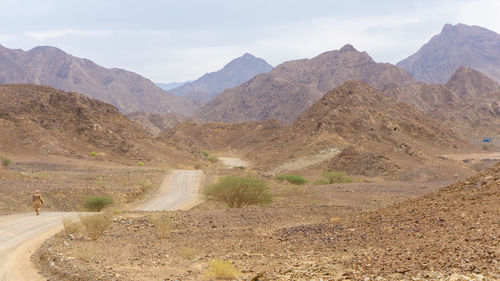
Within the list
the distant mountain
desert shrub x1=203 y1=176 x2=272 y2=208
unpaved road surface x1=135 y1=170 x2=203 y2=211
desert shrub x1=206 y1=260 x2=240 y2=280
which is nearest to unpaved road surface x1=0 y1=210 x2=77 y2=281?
desert shrub x1=206 y1=260 x2=240 y2=280

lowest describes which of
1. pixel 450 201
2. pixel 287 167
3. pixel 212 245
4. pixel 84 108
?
pixel 287 167

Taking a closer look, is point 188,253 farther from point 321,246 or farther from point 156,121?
point 156,121

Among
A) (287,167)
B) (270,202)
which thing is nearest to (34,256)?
(270,202)

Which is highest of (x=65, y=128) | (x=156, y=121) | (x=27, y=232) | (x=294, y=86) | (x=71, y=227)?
(x=294, y=86)

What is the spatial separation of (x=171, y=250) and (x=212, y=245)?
1.14 m

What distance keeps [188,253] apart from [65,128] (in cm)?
5558

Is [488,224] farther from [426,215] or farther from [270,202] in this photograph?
[270,202]

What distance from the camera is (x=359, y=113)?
73.6 m

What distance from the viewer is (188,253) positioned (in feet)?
38.6

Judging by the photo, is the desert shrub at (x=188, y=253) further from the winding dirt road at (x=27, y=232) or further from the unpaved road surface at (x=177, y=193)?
the unpaved road surface at (x=177, y=193)

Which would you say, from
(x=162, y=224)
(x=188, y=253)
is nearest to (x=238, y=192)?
(x=162, y=224)

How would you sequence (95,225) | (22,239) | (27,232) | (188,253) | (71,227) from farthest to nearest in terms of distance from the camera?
1. (27,232)
2. (22,239)
3. (71,227)
4. (95,225)
5. (188,253)

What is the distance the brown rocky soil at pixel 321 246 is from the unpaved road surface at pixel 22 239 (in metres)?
0.48

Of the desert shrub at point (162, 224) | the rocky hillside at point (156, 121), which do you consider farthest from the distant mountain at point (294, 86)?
the desert shrub at point (162, 224)
